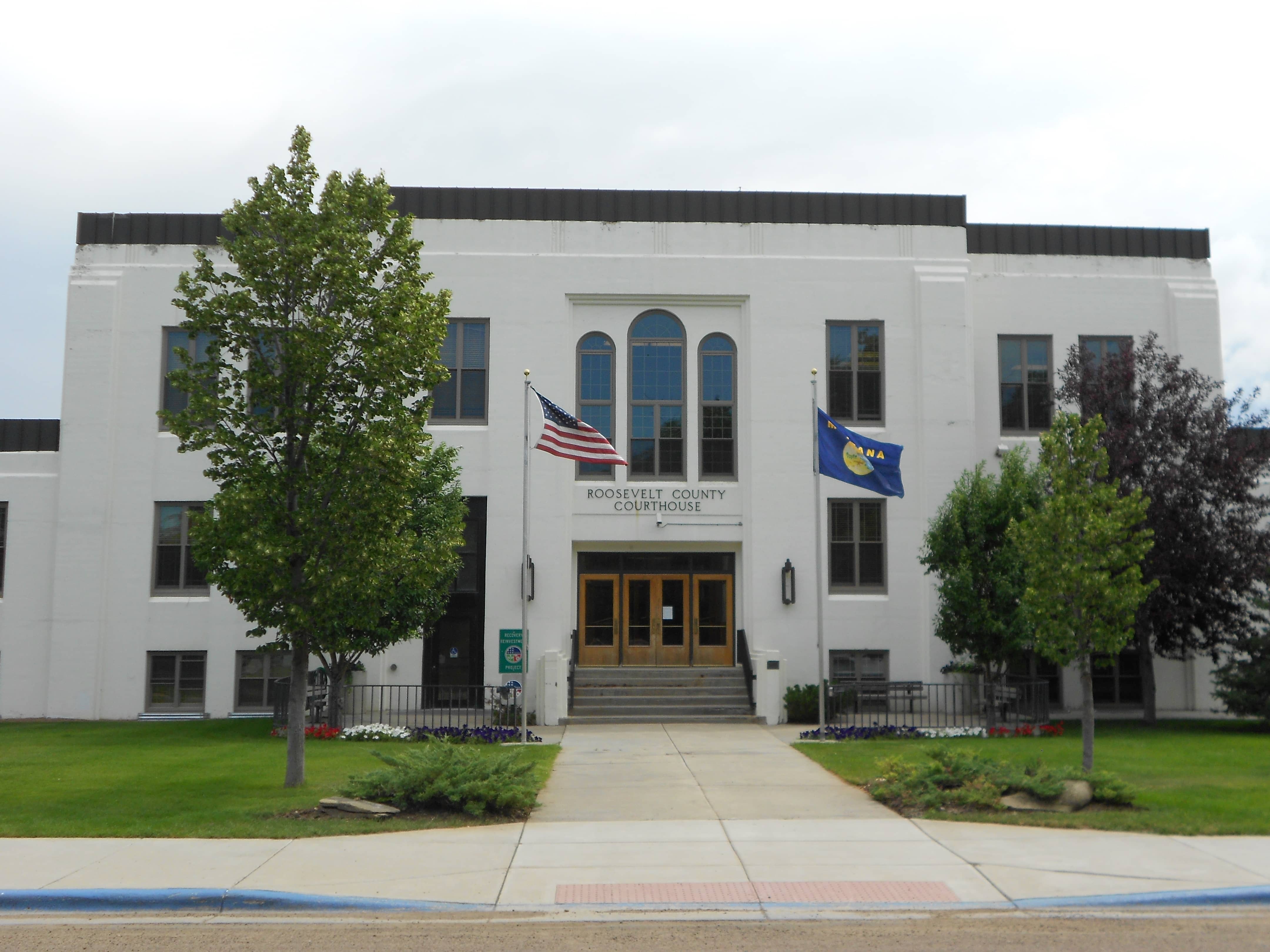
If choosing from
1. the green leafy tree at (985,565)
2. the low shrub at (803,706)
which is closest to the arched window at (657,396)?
the low shrub at (803,706)

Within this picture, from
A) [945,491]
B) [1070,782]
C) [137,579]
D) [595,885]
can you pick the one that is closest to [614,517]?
[945,491]

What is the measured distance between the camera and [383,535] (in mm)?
14328

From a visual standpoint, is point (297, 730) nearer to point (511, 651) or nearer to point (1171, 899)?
point (511, 651)

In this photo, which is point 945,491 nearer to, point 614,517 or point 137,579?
point 614,517

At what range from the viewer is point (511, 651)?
2230 cm

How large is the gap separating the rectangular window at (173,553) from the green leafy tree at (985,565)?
1658 cm

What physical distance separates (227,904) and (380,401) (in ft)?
23.4

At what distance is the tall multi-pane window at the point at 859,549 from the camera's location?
25.3 meters

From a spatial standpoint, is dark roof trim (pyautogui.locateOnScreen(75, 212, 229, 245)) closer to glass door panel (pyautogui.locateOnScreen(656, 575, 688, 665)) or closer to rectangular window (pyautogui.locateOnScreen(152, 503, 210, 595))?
rectangular window (pyautogui.locateOnScreen(152, 503, 210, 595))

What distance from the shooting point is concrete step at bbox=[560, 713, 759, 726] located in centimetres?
2286

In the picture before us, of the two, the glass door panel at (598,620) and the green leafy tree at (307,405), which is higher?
the green leafy tree at (307,405)

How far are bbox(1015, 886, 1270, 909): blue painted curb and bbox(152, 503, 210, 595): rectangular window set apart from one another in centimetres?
2108

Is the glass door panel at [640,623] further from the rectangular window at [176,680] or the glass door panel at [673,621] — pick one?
the rectangular window at [176,680]

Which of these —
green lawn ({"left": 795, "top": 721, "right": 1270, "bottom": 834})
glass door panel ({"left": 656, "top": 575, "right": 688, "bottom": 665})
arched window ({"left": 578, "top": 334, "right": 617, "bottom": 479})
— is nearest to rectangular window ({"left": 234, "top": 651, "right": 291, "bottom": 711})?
arched window ({"left": 578, "top": 334, "right": 617, "bottom": 479})
